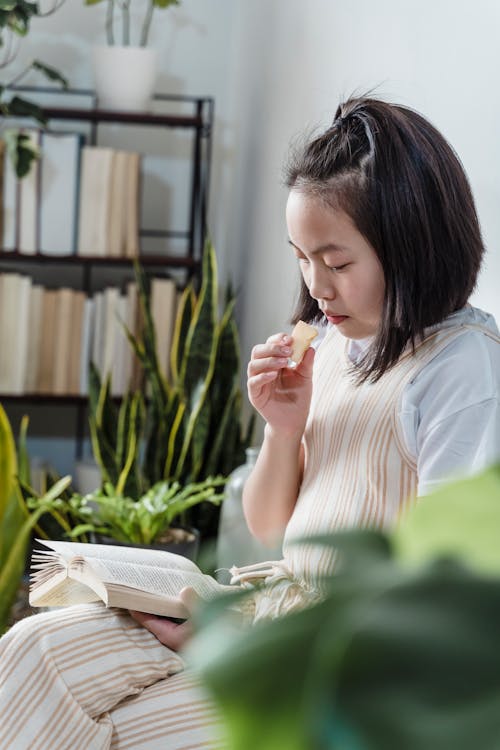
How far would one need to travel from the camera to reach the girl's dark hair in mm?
1223

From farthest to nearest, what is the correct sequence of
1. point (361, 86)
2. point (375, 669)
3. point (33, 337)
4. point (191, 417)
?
1. point (33, 337)
2. point (191, 417)
3. point (361, 86)
4. point (375, 669)

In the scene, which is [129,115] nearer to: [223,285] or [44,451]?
[223,285]

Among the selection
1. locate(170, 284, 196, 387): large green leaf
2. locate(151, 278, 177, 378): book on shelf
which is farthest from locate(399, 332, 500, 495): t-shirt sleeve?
locate(151, 278, 177, 378): book on shelf

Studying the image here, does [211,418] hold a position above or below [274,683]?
below

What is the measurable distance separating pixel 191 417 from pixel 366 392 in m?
1.43

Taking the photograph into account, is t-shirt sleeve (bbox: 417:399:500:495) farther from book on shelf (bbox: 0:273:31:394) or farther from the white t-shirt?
book on shelf (bbox: 0:273:31:394)

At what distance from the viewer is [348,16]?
7.61 ft

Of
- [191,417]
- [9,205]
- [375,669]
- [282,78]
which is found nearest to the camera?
[375,669]

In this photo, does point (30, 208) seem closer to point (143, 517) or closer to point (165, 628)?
point (143, 517)

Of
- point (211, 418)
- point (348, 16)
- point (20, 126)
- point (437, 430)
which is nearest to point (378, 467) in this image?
point (437, 430)

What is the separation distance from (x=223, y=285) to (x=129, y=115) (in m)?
0.69

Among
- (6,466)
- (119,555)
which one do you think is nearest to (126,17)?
(6,466)

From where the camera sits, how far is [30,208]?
328cm

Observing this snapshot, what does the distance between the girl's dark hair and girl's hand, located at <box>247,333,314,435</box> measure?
0.63ft
